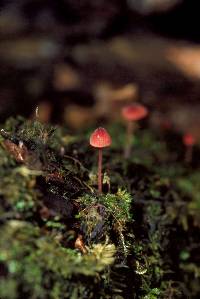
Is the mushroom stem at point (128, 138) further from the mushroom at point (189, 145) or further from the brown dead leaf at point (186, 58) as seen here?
the brown dead leaf at point (186, 58)

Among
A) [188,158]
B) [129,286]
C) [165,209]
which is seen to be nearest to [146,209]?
[165,209]

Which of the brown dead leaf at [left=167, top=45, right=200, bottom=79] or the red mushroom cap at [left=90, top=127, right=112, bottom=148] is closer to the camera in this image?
the red mushroom cap at [left=90, top=127, right=112, bottom=148]

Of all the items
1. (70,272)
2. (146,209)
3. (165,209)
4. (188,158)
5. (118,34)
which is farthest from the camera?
(118,34)

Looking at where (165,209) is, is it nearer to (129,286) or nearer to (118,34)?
(129,286)

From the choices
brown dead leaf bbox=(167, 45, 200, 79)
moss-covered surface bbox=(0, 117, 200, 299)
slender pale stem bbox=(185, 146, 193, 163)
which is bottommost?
moss-covered surface bbox=(0, 117, 200, 299)

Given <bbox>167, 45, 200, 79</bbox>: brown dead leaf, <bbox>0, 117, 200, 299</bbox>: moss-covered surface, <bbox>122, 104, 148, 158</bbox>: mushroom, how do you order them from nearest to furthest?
<bbox>0, 117, 200, 299</bbox>: moss-covered surface → <bbox>122, 104, 148, 158</bbox>: mushroom → <bbox>167, 45, 200, 79</bbox>: brown dead leaf

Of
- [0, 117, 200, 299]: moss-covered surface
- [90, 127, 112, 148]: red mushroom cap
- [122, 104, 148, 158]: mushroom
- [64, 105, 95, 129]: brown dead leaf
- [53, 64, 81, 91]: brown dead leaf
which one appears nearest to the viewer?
[0, 117, 200, 299]: moss-covered surface

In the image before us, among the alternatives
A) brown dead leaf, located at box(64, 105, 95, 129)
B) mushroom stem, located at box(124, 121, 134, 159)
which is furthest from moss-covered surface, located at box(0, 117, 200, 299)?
brown dead leaf, located at box(64, 105, 95, 129)

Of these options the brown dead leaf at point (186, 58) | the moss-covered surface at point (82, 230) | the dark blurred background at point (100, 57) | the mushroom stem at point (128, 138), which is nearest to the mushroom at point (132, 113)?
the mushroom stem at point (128, 138)

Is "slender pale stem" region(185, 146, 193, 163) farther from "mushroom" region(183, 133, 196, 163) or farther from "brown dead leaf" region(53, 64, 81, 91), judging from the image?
"brown dead leaf" region(53, 64, 81, 91)
